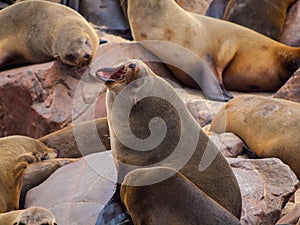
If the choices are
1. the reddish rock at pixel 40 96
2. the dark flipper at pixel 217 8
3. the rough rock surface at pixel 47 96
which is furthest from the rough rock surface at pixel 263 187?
the dark flipper at pixel 217 8

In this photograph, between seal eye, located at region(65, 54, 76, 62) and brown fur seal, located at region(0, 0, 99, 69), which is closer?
seal eye, located at region(65, 54, 76, 62)

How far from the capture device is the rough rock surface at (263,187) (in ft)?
18.1

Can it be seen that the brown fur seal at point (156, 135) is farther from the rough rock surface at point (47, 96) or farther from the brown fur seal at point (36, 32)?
the brown fur seal at point (36, 32)

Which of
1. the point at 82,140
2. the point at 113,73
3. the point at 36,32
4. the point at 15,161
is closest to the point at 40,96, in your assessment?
the point at 36,32

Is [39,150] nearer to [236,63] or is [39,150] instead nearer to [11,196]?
[11,196]

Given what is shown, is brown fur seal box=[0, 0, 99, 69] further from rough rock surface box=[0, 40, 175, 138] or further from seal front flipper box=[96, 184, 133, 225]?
seal front flipper box=[96, 184, 133, 225]

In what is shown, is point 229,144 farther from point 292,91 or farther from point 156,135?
point 156,135

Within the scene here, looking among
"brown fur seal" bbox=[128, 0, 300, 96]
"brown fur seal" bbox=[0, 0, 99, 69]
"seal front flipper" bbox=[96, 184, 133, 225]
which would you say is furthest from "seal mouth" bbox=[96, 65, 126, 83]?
"brown fur seal" bbox=[128, 0, 300, 96]

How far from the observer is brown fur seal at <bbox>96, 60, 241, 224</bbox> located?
5105mm

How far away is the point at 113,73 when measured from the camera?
5145 millimetres

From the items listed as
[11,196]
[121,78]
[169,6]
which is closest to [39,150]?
[11,196]

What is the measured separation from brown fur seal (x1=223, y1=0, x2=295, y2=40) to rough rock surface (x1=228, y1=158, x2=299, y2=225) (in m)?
4.62

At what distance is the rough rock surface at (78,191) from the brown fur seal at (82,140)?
816 mm

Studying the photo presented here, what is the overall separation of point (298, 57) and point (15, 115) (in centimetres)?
325
